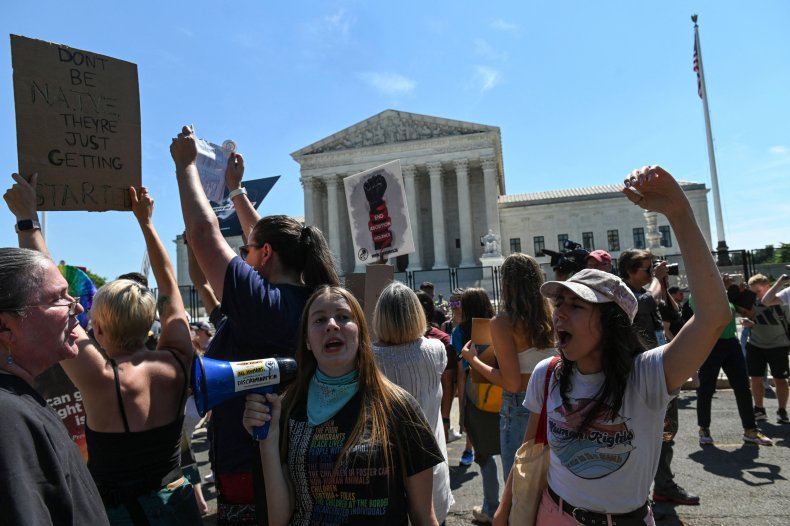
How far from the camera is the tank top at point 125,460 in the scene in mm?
2281

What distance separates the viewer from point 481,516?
4.57 metres

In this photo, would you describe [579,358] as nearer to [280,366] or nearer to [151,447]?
[280,366]

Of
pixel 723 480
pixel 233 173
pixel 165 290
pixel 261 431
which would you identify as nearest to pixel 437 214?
pixel 723 480

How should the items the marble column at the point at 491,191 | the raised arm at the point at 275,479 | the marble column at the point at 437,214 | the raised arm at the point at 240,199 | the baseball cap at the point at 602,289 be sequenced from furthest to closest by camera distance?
the marble column at the point at 437,214 < the marble column at the point at 491,191 < the raised arm at the point at 240,199 < the baseball cap at the point at 602,289 < the raised arm at the point at 275,479

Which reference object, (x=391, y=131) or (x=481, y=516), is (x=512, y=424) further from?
(x=391, y=131)

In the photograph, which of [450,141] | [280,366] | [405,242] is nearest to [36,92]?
[280,366]

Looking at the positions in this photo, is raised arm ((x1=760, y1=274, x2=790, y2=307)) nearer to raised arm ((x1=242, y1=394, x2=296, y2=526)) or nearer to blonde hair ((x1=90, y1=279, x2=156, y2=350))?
raised arm ((x1=242, y1=394, x2=296, y2=526))

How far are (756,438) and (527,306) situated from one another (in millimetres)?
4731

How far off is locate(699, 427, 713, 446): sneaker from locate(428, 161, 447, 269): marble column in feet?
127

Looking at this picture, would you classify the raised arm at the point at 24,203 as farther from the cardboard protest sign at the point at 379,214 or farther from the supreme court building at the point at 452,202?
the supreme court building at the point at 452,202

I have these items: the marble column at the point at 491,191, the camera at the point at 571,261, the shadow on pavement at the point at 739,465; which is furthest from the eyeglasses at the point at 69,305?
the marble column at the point at 491,191

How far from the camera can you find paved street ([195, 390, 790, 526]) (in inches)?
176

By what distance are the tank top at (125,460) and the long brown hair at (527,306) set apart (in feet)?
7.80

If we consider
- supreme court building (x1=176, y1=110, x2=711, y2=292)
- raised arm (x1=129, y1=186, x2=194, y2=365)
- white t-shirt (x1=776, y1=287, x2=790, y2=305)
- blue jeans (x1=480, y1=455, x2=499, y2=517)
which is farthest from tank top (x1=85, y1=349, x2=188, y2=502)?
supreme court building (x1=176, y1=110, x2=711, y2=292)
